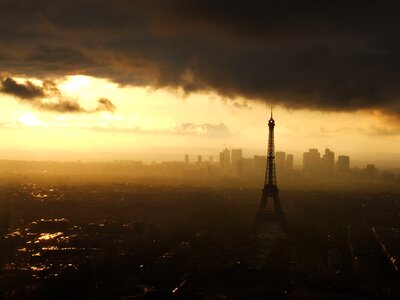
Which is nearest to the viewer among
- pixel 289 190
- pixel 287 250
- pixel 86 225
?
pixel 287 250

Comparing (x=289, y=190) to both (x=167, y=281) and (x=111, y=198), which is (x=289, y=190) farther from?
(x=167, y=281)

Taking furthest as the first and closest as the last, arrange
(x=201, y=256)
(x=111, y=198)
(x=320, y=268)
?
(x=111, y=198) → (x=201, y=256) → (x=320, y=268)

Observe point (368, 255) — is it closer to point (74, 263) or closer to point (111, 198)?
point (74, 263)

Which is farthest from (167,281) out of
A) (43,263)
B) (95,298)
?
(43,263)

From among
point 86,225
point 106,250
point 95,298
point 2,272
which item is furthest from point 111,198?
point 95,298

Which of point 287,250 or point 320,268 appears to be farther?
point 287,250

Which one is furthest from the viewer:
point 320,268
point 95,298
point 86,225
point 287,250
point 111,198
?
point 111,198
